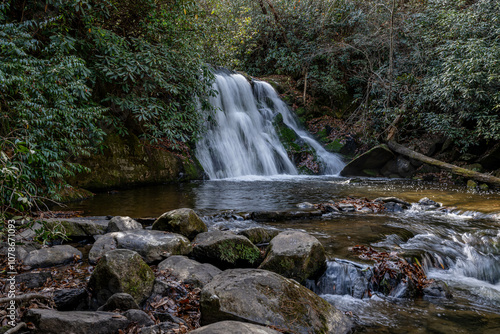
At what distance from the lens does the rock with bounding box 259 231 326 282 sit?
372cm

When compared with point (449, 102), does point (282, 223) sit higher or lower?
lower

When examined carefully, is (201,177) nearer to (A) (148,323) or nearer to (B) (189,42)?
(B) (189,42)

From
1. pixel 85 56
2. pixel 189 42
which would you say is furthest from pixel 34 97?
pixel 189 42

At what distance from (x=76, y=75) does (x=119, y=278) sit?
4.84m

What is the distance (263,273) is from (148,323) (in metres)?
1.15

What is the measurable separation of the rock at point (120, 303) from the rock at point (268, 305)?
2.22 feet

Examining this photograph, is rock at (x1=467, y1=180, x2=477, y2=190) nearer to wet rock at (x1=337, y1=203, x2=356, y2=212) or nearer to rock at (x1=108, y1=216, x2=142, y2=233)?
wet rock at (x1=337, y1=203, x2=356, y2=212)

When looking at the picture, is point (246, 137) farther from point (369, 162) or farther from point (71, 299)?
point (71, 299)

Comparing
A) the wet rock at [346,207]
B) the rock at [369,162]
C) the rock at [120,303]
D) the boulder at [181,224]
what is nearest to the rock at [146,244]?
the boulder at [181,224]

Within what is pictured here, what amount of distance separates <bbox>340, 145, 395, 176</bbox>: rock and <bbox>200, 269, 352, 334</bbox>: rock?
11585mm

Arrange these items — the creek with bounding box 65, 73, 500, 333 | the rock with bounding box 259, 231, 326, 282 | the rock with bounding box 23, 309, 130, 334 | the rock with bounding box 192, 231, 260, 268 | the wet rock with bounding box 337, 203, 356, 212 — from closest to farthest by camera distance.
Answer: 1. the rock with bounding box 23, 309, 130, 334
2. the creek with bounding box 65, 73, 500, 333
3. the rock with bounding box 259, 231, 326, 282
4. the rock with bounding box 192, 231, 260, 268
5. the wet rock with bounding box 337, 203, 356, 212

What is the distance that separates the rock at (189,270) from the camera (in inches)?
136

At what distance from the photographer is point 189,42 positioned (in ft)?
30.5

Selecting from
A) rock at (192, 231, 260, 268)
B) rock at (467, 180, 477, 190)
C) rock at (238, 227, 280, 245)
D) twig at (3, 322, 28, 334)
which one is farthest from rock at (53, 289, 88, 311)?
rock at (467, 180, 477, 190)
